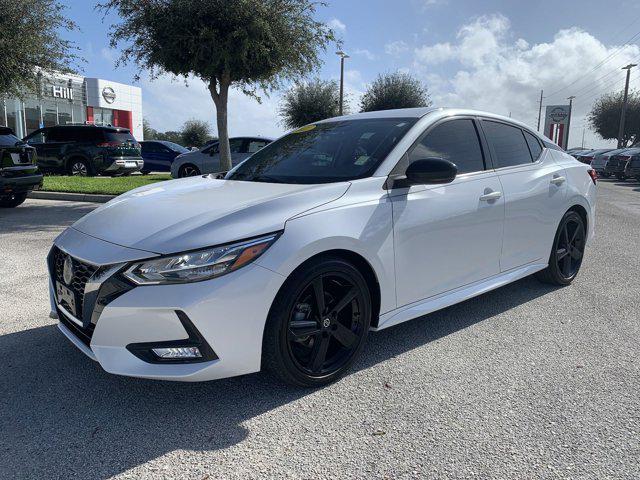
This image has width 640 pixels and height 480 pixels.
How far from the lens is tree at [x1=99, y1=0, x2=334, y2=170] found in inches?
419

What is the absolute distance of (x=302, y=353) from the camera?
295 cm

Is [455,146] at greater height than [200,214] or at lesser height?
greater

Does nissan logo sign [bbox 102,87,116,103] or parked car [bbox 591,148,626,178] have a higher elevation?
nissan logo sign [bbox 102,87,116,103]

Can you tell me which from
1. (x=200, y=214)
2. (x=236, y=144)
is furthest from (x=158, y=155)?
(x=200, y=214)

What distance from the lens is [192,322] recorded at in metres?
2.46

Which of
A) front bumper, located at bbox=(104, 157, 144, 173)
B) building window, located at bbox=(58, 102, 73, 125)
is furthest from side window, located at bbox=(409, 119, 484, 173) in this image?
building window, located at bbox=(58, 102, 73, 125)

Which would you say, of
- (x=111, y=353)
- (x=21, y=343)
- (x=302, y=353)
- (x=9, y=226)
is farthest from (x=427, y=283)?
(x=9, y=226)

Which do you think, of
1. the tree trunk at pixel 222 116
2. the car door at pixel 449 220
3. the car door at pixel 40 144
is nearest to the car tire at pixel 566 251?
the car door at pixel 449 220

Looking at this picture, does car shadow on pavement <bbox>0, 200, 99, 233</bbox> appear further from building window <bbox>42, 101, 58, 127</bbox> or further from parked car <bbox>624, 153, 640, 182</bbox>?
building window <bbox>42, 101, 58, 127</bbox>

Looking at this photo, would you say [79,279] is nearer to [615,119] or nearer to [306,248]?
[306,248]

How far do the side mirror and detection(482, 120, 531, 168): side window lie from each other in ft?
3.46

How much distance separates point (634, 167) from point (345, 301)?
2139 cm

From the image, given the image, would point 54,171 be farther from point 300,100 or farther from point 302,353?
point 300,100

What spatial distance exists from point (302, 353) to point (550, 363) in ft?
5.39
